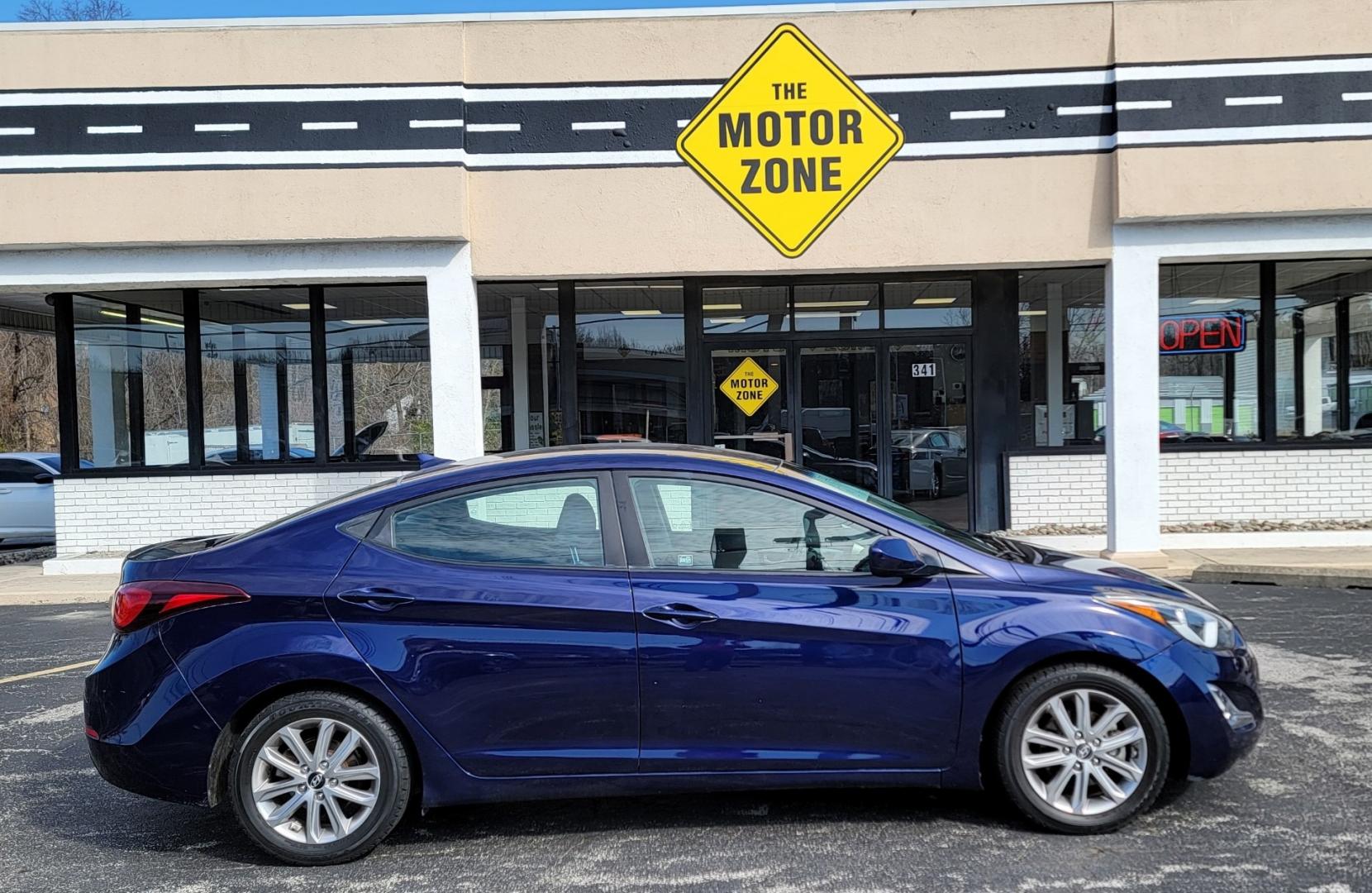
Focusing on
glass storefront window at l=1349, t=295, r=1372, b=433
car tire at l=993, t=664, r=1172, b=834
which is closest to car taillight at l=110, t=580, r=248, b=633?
car tire at l=993, t=664, r=1172, b=834

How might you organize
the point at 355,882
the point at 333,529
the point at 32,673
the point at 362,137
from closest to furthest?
the point at 355,882 → the point at 333,529 → the point at 32,673 → the point at 362,137

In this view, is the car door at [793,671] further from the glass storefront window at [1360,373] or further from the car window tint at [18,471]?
the car window tint at [18,471]

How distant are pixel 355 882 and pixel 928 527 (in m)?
2.58

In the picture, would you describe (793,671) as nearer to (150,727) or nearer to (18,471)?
(150,727)

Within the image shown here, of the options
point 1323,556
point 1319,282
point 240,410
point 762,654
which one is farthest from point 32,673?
point 1319,282

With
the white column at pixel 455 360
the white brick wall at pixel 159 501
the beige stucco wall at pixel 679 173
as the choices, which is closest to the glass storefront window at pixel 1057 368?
the beige stucco wall at pixel 679 173

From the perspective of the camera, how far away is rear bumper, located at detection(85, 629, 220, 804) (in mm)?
3893

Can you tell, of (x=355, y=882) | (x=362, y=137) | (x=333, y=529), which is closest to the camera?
(x=355, y=882)

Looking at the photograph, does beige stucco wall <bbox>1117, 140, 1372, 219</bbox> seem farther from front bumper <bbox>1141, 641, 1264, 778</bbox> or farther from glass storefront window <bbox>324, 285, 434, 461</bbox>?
glass storefront window <bbox>324, 285, 434, 461</bbox>

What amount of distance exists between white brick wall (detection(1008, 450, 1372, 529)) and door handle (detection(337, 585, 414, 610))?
30.3 ft

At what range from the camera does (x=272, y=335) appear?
1183cm

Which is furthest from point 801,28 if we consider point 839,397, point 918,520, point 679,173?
point 918,520

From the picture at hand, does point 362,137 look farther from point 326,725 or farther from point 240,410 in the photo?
point 326,725

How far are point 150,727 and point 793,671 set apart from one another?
8.07 feet
